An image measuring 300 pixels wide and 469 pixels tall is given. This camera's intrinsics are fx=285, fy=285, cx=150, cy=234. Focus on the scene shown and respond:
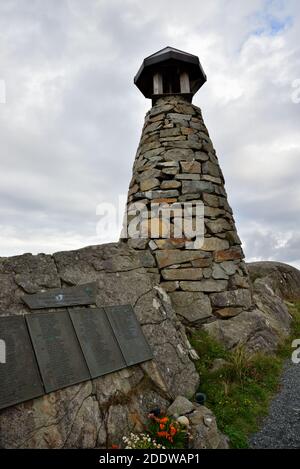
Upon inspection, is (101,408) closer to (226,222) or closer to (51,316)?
(51,316)

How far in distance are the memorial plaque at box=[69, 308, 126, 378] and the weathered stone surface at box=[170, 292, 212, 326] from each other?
2204mm

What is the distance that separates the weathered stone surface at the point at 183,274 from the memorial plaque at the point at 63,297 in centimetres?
199

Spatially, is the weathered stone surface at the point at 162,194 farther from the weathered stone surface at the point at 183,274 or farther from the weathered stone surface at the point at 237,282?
the weathered stone surface at the point at 237,282

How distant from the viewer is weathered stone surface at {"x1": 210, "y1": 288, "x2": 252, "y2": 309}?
19.8 feet

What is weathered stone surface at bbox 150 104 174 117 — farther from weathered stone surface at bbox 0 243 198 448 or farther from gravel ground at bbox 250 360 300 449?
gravel ground at bbox 250 360 300 449

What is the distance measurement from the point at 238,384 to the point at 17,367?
3.38 metres

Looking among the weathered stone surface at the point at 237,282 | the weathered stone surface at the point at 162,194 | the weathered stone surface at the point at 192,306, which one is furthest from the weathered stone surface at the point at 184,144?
the weathered stone surface at the point at 192,306

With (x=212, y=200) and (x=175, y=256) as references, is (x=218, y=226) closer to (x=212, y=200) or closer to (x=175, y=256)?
(x=212, y=200)

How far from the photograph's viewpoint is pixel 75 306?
4.11 meters

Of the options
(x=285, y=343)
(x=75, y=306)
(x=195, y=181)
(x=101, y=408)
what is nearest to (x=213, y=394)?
(x=101, y=408)

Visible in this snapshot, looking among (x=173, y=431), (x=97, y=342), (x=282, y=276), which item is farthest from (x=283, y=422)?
(x=282, y=276)

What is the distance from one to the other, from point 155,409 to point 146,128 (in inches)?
261

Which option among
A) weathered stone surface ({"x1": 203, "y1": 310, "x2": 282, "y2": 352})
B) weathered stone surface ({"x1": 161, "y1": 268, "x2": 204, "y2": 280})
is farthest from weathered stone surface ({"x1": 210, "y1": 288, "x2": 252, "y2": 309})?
weathered stone surface ({"x1": 161, "y1": 268, "x2": 204, "y2": 280})
